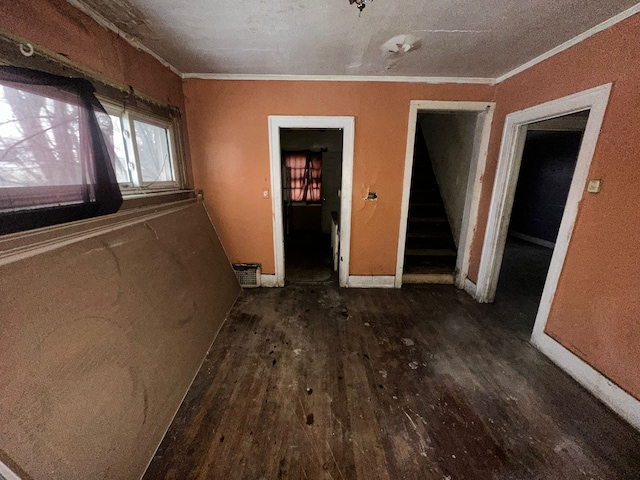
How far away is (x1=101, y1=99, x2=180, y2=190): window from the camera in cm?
185

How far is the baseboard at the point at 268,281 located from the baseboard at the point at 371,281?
1.01 meters

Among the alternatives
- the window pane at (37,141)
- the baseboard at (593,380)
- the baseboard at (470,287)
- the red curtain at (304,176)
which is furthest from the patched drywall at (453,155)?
the window pane at (37,141)

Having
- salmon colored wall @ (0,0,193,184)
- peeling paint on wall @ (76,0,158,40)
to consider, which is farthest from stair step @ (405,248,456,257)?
peeling paint on wall @ (76,0,158,40)

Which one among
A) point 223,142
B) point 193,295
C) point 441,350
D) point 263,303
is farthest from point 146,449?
point 223,142

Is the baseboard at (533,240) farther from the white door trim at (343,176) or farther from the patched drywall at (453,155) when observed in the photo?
the white door trim at (343,176)

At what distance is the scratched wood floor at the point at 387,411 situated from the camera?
1299mm

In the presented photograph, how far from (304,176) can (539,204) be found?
5350 millimetres

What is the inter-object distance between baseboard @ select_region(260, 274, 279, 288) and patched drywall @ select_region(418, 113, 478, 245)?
272cm

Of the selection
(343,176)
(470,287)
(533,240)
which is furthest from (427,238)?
(533,240)

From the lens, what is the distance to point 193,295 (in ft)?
7.06

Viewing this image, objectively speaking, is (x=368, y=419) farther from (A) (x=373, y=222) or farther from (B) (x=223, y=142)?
(B) (x=223, y=142)

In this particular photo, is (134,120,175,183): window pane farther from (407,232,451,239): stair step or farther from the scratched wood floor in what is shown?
(407,232,451,239): stair step

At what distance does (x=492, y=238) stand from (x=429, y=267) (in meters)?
0.97

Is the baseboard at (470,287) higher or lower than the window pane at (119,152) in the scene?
lower
